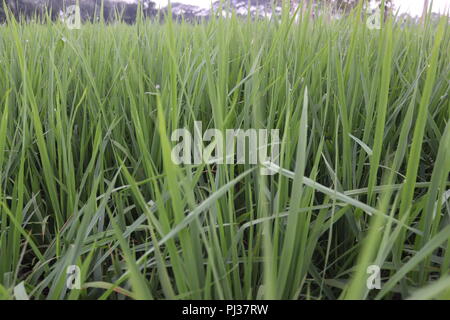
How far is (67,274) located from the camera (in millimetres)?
364

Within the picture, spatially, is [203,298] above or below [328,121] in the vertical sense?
below

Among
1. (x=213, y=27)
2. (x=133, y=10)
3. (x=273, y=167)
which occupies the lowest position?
(x=273, y=167)

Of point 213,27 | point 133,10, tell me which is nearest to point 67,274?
point 213,27

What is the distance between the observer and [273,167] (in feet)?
1.33

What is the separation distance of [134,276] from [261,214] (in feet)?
0.62

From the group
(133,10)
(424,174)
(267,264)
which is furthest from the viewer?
(133,10)
